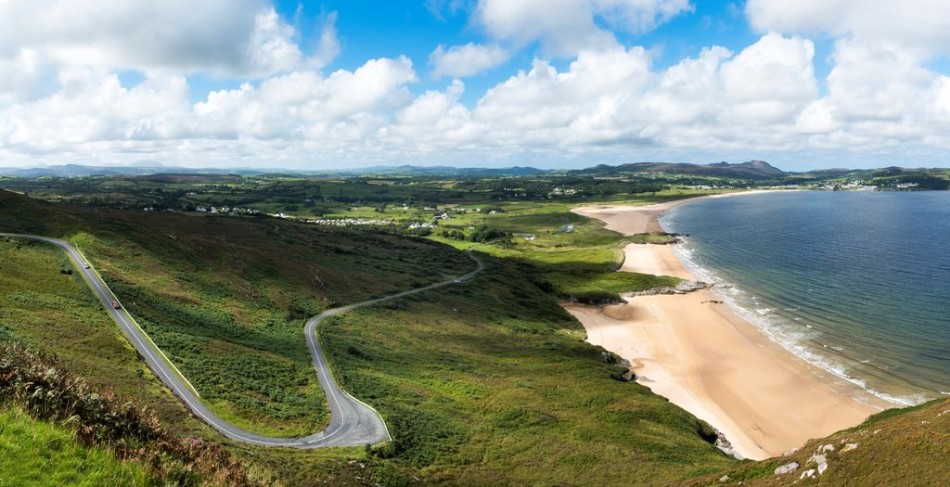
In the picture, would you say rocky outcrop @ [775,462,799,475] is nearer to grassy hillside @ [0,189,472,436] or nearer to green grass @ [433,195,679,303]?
grassy hillside @ [0,189,472,436]

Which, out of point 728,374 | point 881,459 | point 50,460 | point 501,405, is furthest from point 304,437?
point 728,374

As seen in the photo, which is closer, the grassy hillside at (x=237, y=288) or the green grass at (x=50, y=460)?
the green grass at (x=50, y=460)

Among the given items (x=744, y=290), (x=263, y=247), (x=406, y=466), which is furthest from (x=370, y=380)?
(x=744, y=290)

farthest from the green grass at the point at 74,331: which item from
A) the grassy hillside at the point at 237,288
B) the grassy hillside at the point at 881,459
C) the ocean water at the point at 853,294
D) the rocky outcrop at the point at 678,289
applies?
the rocky outcrop at the point at 678,289

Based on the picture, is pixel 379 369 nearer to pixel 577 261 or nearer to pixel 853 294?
pixel 577 261

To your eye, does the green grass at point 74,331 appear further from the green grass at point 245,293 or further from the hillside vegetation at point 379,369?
the green grass at point 245,293

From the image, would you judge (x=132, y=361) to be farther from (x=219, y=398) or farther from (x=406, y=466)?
(x=406, y=466)

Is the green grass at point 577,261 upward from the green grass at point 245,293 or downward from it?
downward

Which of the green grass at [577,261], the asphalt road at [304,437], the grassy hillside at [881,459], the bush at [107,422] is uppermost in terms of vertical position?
the bush at [107,422]
